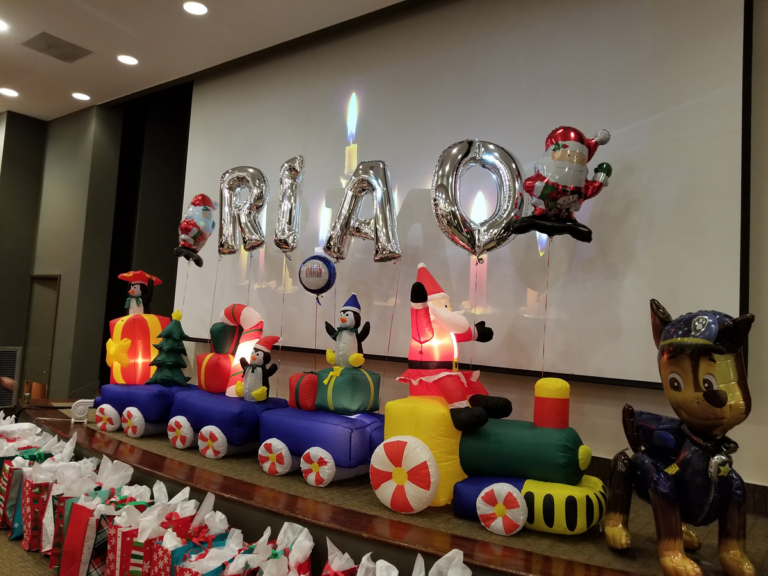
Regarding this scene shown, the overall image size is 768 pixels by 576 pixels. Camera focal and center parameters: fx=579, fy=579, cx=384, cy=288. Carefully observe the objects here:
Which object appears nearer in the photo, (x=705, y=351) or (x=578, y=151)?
(x=705, y=351)

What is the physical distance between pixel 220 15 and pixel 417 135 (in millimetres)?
1534

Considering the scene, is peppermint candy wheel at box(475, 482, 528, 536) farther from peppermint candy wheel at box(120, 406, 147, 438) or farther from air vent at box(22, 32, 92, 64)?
air vent at box(22, 32, 92, 64)

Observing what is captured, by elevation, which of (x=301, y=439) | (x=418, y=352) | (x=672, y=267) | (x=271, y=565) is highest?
(x=672, y=267)

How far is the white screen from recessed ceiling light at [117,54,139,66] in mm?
1209

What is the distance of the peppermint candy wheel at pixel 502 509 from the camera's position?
2.00 m

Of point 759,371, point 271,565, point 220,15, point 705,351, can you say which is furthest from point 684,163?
point 220,15

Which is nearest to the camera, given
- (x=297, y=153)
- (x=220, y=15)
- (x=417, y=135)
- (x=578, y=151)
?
(x=578, y=151)

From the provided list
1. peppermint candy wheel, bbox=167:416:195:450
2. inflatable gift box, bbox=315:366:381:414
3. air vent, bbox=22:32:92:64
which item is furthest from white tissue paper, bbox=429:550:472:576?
air vent, bbox=22:32:92:64

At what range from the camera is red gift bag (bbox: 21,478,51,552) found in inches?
96.7

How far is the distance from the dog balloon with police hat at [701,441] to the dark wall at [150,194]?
17.2 feet

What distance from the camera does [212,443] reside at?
2.90m

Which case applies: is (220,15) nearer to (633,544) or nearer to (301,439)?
(301,439)

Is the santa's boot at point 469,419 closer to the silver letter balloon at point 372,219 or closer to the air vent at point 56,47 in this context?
the silver letter balloon at point 372,219

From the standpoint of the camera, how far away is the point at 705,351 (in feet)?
5.43
